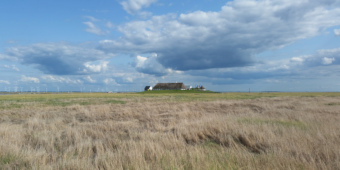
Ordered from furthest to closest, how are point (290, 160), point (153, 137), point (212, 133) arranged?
point (212, 133), point (153, 137), point (290, 160)

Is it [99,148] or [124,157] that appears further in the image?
[99,148]

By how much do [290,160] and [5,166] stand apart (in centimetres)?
Result: 704

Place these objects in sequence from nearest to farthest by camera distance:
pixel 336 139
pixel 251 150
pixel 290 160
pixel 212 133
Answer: pixel 290 160 < pixel 251 150 < pixel 336 139 < pixel 212 133

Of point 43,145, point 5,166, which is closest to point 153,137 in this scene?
point 43,145

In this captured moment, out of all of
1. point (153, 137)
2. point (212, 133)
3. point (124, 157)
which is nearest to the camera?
point (124, 157)

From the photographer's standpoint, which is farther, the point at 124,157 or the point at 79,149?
the point at 79,149

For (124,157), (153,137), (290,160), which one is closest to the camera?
(290,160)

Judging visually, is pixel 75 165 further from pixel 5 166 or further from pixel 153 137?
pixel 153 137

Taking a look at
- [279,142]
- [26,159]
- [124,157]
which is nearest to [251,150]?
[279,142]

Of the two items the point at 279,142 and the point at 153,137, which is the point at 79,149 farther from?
the point at 279,142

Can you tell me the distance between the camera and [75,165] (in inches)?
196

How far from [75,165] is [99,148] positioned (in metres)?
1.79

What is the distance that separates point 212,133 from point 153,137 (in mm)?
2569

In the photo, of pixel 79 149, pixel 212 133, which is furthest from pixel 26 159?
pixel 212 133
